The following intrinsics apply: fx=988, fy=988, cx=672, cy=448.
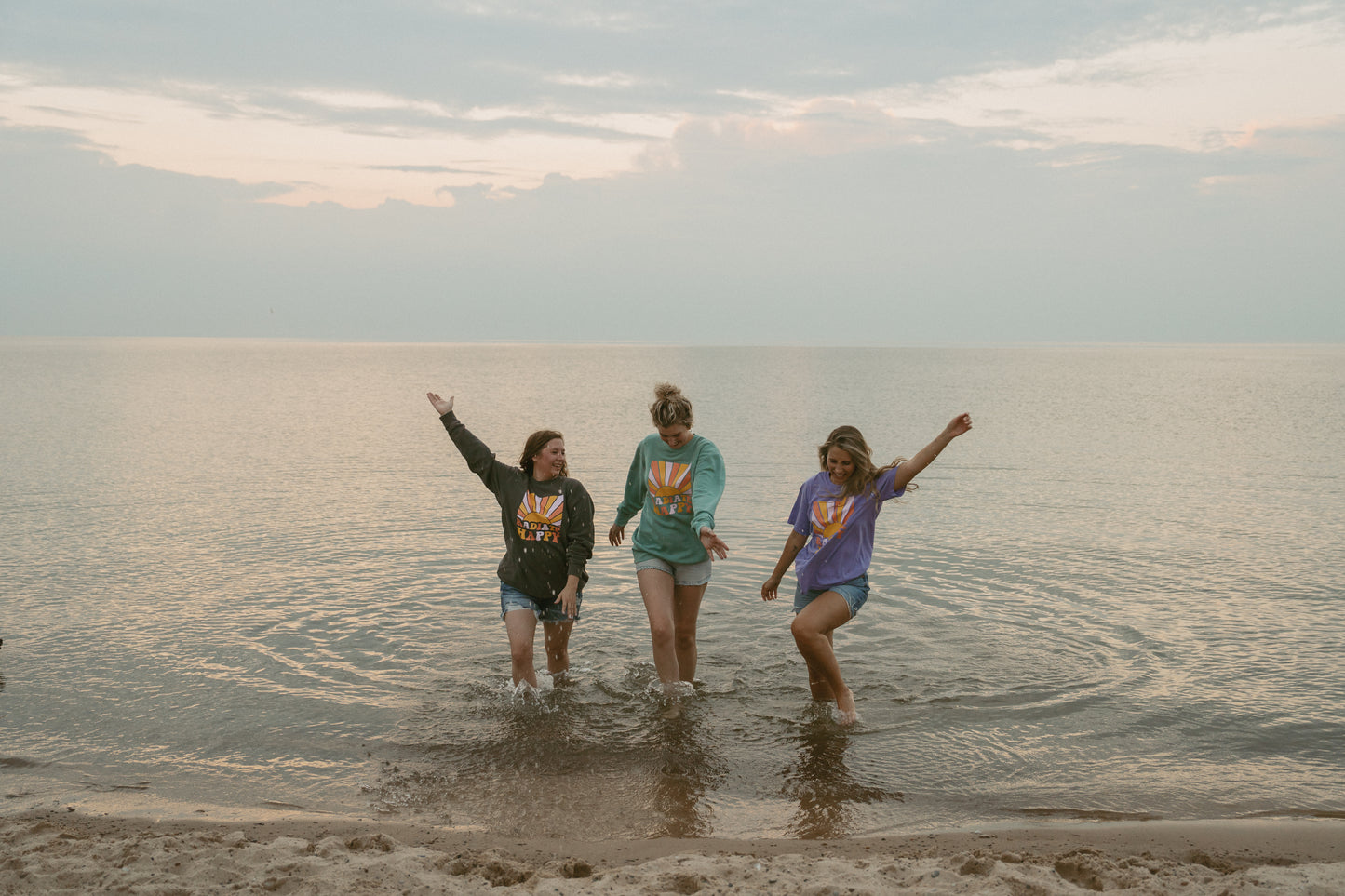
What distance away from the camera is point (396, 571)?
11500 mm

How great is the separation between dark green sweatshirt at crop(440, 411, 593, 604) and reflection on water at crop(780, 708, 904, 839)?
1.93 meters

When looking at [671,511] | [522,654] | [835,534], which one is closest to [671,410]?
[671,511]

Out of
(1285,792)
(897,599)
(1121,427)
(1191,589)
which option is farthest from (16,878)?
(1121,427)

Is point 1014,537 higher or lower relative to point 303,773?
higher

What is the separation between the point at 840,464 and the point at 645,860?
273cm

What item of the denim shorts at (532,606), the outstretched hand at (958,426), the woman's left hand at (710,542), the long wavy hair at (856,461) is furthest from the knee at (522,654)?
the outstretched hand at (958,426)

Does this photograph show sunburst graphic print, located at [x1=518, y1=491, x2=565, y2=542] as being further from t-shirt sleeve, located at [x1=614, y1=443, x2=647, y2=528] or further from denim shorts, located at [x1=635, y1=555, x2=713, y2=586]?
denim shorts, located at [x1=635, y1=555, x2=713, y2=586]

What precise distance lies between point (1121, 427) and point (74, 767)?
33942mm

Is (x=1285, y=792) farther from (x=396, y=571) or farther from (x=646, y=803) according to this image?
(x=396, y=571)

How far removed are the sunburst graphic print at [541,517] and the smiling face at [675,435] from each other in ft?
2.72

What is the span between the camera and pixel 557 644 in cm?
746

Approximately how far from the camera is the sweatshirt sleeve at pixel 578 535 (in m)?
6.82

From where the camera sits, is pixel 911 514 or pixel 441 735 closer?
pixel 441 735

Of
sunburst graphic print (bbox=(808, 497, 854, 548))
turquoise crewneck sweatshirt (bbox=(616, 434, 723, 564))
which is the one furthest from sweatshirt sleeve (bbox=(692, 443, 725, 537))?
sunburst graphic print (bbox=(808, 497, 854, 548))
